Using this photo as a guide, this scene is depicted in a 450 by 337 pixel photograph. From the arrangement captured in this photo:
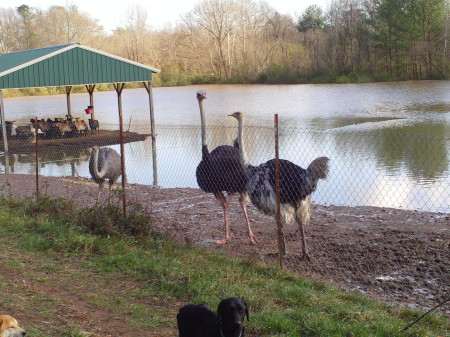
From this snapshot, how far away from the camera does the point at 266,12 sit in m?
69.2

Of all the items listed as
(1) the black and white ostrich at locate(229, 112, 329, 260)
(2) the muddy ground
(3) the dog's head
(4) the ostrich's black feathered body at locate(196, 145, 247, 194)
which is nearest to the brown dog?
(3) the dog's head

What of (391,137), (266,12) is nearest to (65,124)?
(391,137)

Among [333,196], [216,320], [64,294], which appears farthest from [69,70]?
[216,320]

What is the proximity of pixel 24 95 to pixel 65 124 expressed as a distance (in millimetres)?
34434

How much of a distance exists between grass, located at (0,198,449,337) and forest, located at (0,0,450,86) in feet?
143

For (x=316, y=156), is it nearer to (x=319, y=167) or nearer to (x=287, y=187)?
(x=287, y=187)

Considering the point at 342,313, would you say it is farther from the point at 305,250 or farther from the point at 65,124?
the point at 65,124

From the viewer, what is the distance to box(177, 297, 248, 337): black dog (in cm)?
400

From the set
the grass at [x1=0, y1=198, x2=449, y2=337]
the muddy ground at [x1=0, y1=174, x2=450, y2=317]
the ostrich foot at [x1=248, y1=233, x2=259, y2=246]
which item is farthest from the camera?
the ostrich foot at [x1=248, y1=233, x2=259, y2=246]

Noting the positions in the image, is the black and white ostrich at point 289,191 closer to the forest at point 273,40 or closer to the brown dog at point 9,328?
the brown dog at point 9,328

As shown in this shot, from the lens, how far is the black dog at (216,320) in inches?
158

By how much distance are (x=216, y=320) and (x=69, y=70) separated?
64.4ft

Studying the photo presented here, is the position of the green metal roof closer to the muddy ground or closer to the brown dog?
the muddy ground

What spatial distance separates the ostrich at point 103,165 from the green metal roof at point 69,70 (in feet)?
32.1
